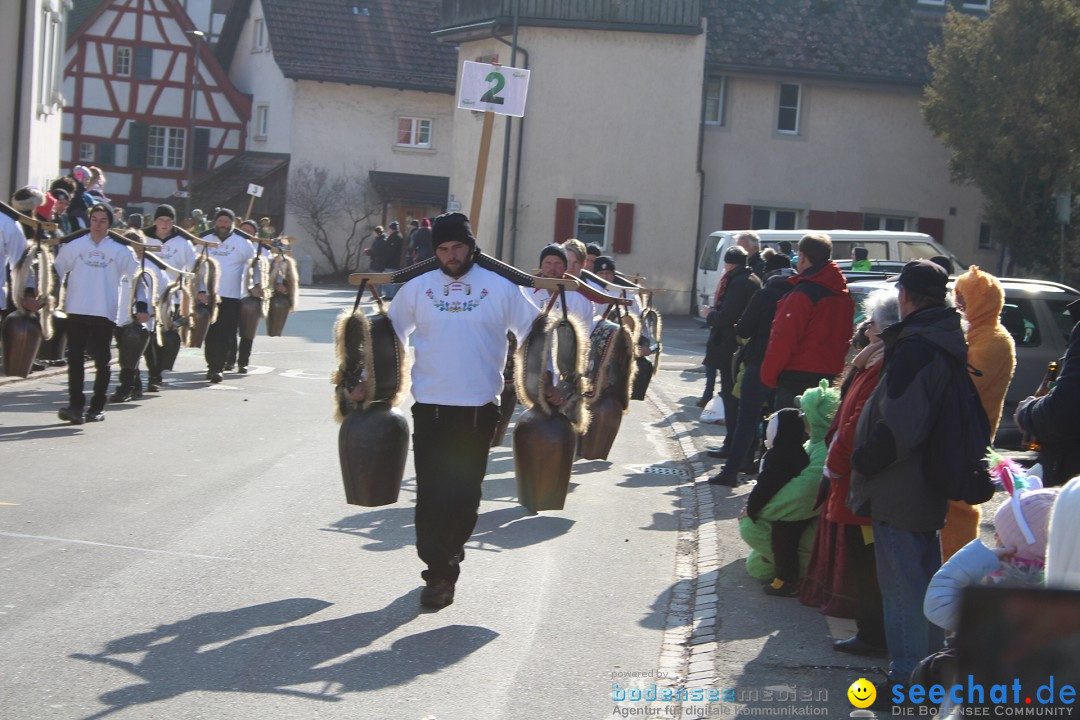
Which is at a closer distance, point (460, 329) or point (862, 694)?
point (862, 694)

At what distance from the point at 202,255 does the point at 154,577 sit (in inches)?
354

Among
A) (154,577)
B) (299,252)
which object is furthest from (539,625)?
(299,252)

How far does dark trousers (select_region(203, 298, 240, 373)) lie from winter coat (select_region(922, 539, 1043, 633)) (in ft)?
42.1

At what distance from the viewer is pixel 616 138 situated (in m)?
35.3

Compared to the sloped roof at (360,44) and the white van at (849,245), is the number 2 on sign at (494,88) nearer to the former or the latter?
the white van at (849,245)

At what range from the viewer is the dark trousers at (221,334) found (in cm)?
1634

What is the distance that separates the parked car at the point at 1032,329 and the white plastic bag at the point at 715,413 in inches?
87.3

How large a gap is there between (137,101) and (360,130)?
1210 cm

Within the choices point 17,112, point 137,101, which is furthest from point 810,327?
point 137,101

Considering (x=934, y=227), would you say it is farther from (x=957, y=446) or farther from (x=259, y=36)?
(x=957, y=446)

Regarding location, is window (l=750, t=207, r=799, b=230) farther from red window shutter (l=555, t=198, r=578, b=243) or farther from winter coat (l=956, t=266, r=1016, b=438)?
winter coat (l=956, t=266, r=1016, b=438)

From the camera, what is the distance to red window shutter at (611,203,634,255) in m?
35.4

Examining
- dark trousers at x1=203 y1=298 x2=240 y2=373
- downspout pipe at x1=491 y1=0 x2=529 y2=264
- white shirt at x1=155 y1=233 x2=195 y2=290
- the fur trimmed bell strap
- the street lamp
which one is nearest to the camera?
the fur trimmed bell strap

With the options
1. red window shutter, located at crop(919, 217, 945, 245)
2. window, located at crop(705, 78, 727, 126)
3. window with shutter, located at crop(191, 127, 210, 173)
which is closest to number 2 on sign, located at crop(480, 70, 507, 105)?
window, located at crop(705, 78, 727, 126)
